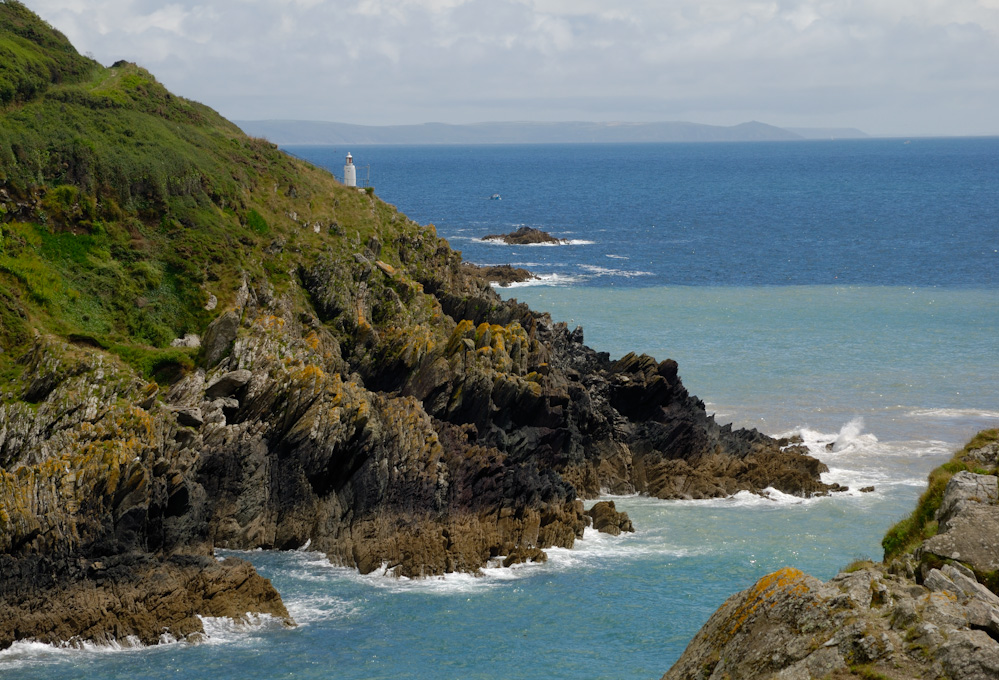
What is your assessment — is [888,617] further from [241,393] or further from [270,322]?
[270,322]

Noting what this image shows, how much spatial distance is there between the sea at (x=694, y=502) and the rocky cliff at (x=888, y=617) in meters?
16.5

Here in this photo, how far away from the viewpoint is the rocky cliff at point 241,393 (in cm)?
3291

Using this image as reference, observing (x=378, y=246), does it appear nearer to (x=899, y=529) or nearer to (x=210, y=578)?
(x=210, y=578)

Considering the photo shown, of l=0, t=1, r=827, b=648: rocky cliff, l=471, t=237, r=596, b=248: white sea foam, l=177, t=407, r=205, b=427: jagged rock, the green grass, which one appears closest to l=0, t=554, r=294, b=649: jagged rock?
l=0, t=1, r=827, b=648: rocky cliff

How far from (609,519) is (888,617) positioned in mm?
29315

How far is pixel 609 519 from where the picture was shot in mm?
42219

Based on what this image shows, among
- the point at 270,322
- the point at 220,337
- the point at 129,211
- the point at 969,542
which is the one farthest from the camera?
the point at 129,211

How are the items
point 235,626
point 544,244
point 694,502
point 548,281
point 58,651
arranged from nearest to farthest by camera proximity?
1. point 58,651
2. point 235,626
3. point 694,502
4. point 548,281
5. point 544,244

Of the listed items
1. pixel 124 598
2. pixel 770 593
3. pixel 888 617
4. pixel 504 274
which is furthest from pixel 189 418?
pixel 504 274

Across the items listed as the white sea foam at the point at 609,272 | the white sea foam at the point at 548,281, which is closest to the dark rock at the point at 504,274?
the white sea foam at the point at 548,281

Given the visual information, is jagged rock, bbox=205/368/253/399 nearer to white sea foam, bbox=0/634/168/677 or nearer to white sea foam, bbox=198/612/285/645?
white sea foam, bbox=198/612/285/645

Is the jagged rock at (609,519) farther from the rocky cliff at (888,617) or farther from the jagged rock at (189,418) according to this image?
the rocky cliff at (888,617)

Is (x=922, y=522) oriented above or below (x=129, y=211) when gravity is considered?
below

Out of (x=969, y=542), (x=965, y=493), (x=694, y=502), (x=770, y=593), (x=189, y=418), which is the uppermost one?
(x=965, y=493)
